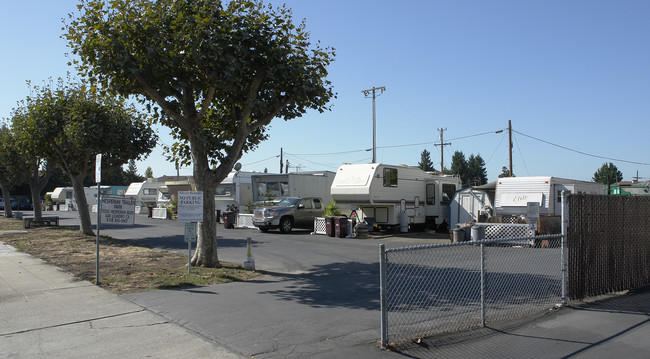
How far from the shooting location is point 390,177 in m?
21.2

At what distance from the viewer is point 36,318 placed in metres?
6.86

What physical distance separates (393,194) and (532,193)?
587 cm

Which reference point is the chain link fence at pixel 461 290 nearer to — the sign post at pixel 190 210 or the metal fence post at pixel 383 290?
the metal fence post at pixel 383 290

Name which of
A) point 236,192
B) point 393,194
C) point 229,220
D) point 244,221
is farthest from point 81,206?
point 393,194

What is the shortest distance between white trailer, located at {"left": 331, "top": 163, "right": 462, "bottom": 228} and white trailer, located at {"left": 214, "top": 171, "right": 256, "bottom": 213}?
904 cm

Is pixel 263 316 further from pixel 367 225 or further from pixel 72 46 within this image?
pixel 367 225

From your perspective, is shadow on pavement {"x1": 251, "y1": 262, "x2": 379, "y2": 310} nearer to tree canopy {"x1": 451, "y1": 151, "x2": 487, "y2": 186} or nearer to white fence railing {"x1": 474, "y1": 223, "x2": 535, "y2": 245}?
white fence railing {"x1": 474, "y1": 223, "x2": 535, "y2": 245}

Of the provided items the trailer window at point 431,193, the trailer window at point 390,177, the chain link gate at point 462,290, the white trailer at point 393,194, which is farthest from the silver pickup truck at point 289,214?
the chain link gate at point 462,290

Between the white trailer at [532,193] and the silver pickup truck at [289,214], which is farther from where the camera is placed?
the silver pickup truck at [289,214]

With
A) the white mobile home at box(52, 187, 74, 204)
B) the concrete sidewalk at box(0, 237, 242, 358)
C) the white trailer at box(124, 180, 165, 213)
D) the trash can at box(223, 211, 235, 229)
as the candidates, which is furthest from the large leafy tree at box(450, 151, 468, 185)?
the concrete sidewalk at box(0, 237, 242, 358)

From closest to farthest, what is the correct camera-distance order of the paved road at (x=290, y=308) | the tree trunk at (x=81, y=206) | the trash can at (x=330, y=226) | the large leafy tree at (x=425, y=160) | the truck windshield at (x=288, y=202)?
the paved road at (x=290, y=308) < the tree trunk at (x=81, y=206) < the trash can at (x=330, y=226) < the truck windshield at (x=288, y=202) < the large leafy tree at (x=425, y=160)

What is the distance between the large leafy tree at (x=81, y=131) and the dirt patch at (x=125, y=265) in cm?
345

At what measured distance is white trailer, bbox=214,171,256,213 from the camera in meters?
28.8

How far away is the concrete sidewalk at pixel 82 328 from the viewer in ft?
17.7
